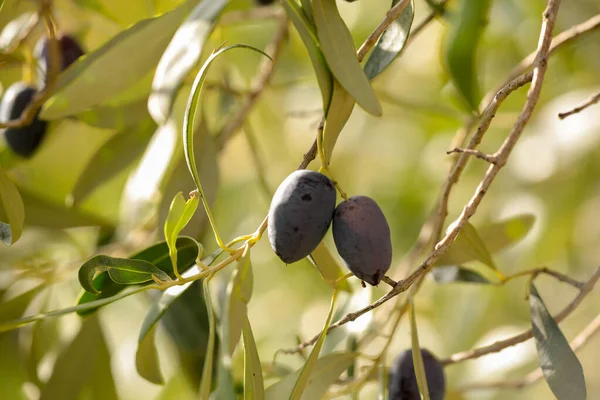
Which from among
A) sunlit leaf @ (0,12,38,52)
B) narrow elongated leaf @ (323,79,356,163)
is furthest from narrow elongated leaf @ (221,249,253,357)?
sunlit leaf @ (0,12,38,52)

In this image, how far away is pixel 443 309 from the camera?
68.3 inches

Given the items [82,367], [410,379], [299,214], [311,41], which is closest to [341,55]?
[311,41]

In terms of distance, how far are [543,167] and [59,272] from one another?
3.77 ft

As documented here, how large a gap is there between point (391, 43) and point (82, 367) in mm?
607

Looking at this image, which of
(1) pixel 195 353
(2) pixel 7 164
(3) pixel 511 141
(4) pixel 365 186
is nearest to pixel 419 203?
(4) pixel 365 186

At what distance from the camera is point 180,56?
2.38 ft

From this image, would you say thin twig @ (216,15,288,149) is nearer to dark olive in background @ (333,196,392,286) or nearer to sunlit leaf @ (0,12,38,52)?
A: sunlit leaf @ (0,12,38,52)

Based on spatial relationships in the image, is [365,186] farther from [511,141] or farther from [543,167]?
[511,141]

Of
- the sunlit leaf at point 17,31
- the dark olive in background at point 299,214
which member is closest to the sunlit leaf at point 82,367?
the sunlit leaf at point 17,31

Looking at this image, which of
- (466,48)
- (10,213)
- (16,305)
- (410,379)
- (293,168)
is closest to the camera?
(10,213)

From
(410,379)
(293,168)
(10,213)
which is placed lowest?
(293,168)

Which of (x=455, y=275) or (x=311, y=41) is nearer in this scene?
(x=311, y=41)

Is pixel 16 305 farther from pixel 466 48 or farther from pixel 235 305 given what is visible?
pixel 466 48

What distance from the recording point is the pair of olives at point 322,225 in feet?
1.81
